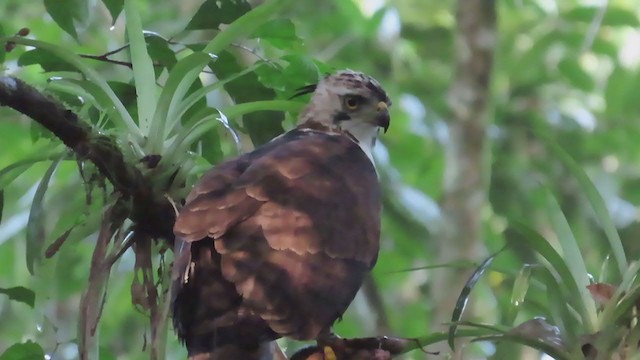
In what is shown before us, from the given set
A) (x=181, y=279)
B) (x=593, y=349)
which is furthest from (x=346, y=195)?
(x=593, y=349)

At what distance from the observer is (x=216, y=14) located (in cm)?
253

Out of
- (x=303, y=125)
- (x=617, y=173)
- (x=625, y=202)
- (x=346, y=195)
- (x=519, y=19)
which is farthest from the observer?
(x=519, y=19)

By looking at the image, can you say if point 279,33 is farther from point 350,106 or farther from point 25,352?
point 25,352

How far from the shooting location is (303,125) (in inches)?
108

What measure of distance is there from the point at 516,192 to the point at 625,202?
0.52m

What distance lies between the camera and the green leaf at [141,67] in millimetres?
2205

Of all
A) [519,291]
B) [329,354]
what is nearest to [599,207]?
[519,291]

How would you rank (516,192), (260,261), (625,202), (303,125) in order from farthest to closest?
1. (516,192)
2. (625,202)
3. (303,125)
4. (260,261)

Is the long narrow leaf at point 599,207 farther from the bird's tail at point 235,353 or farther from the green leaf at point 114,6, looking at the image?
the green leaf at point 114,6

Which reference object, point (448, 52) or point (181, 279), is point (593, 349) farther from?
point (448, 52)

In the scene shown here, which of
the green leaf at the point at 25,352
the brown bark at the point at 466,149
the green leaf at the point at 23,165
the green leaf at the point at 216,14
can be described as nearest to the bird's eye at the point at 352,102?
the green leaf at the point at 216,14

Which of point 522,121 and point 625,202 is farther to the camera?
point 522,121

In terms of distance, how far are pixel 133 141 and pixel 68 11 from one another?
0.62 meters

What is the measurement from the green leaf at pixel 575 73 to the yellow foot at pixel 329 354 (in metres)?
3.40
